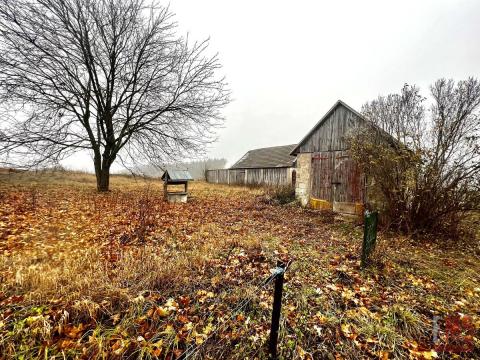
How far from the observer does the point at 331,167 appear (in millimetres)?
11617

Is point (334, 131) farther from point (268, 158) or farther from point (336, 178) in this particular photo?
point (268, 158)

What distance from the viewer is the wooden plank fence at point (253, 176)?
69.6 feet

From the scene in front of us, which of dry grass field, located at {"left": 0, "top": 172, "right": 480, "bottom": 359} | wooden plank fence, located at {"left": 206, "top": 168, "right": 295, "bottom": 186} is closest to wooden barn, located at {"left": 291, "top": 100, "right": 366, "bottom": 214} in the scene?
dry grass field, located at {"left": 0, "top": 172, "right": 480, "bottom": 359}

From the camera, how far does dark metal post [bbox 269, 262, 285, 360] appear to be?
2555 mm

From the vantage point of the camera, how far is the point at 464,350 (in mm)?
2881

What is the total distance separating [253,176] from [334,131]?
44.7 feet

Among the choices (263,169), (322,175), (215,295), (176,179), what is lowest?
(215,295)

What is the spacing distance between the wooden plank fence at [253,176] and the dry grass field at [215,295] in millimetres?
14432

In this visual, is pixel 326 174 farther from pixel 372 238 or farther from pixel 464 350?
pixel 464 350

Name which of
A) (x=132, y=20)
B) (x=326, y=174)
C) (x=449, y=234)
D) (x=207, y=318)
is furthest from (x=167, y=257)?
(x=132, y=20)

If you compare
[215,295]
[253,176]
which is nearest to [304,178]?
[215,295]

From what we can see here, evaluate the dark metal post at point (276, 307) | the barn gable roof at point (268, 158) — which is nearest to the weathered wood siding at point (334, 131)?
the barn gable roof at point (268, 158)

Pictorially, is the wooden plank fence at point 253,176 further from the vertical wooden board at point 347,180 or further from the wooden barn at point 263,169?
the vertical wooden board at point 347,180

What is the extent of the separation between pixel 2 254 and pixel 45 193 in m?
6.65
